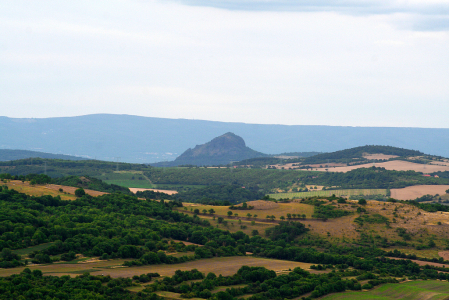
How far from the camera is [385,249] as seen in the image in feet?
393

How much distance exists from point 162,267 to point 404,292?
39223 millimetres

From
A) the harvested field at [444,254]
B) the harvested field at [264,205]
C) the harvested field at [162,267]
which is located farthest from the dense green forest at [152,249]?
the harvested field at [264,205]

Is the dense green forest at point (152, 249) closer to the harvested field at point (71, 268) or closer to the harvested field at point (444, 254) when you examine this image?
the harvested field at point (71, 268)

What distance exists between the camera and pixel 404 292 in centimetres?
7481

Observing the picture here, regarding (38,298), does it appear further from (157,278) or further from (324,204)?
(324,204)

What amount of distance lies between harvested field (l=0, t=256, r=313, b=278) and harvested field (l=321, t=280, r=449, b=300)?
16.1 m

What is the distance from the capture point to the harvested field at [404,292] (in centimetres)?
7075

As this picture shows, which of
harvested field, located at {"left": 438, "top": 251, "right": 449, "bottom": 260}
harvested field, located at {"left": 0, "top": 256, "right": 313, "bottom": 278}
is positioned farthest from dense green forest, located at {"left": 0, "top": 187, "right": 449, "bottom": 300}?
harvested field, located at {"left": 438, "top": 251, "right": 449, "bottom": 260}

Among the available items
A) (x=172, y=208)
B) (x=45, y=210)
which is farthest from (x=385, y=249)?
(x=45, y=210)

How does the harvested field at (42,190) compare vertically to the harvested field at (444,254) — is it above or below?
above

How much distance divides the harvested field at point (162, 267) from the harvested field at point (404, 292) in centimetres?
1608

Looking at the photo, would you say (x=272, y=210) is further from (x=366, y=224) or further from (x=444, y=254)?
(x=444, y=254)

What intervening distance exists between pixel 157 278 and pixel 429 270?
5313 cm

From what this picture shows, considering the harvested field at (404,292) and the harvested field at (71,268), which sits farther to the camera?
the harvested field at (71,268)
